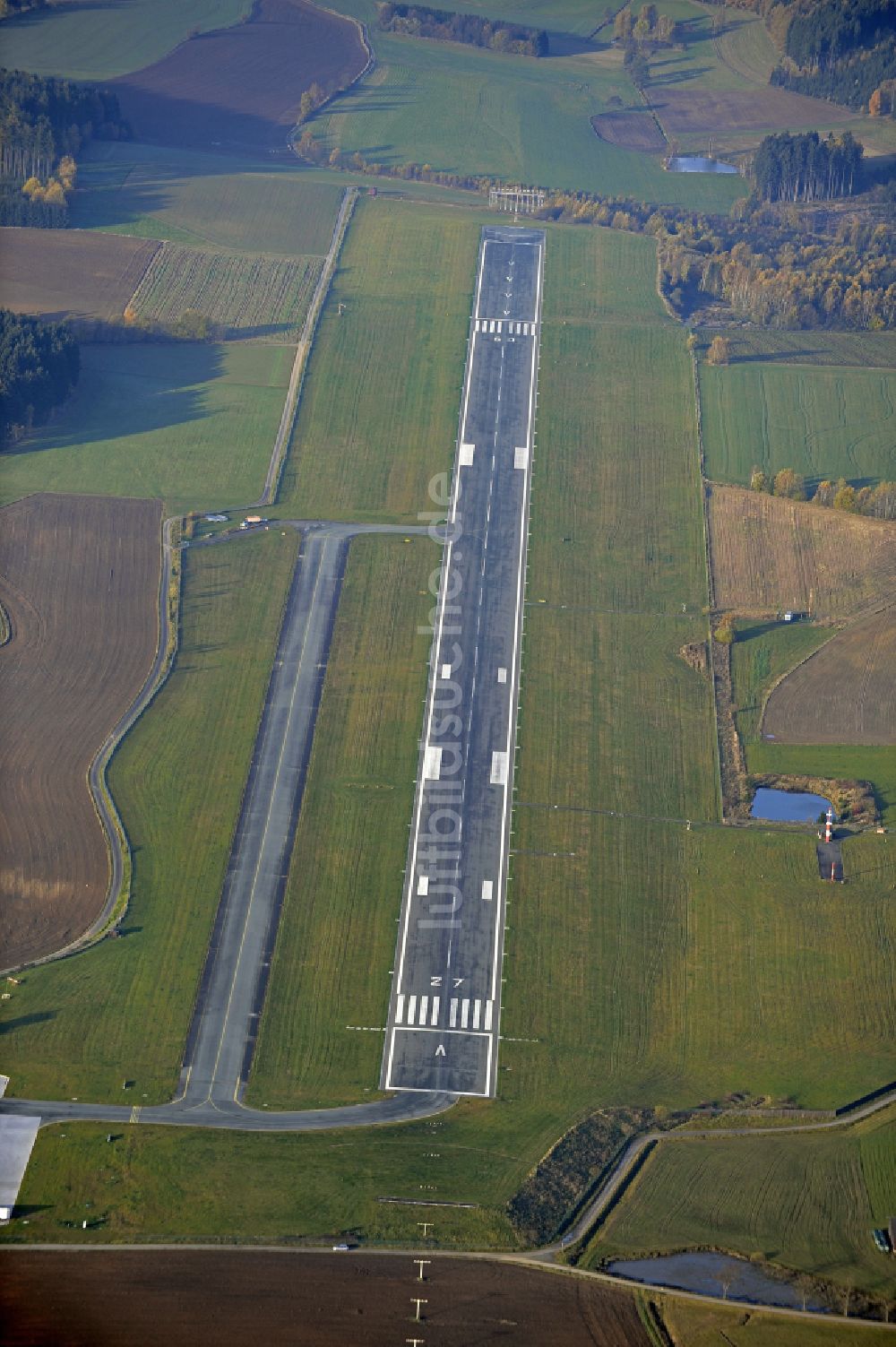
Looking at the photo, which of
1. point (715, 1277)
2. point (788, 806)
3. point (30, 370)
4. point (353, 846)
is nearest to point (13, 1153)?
Answer: point (353, 846)

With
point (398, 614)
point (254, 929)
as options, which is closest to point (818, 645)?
point (398, 614)

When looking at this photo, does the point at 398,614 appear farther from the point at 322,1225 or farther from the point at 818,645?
the point at 322,1225

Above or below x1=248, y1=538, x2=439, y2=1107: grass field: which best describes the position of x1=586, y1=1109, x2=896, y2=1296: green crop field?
below

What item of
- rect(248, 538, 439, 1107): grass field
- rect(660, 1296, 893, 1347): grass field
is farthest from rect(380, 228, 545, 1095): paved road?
rect(660, 1296, 893, 1347): grass field

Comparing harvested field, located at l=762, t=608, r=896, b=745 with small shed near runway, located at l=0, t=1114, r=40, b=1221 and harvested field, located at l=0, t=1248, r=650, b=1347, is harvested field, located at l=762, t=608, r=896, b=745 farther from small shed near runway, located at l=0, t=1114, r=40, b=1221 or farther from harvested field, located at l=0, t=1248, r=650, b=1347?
small shed near runway, located at l=0, t=1114, r=40, b=1221

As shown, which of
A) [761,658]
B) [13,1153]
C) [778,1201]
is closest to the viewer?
[778,1201]

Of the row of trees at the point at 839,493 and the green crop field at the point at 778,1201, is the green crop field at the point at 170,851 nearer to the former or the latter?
the green crop field at the point at 778,1201

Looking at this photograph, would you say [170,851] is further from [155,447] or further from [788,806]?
[155,447]
